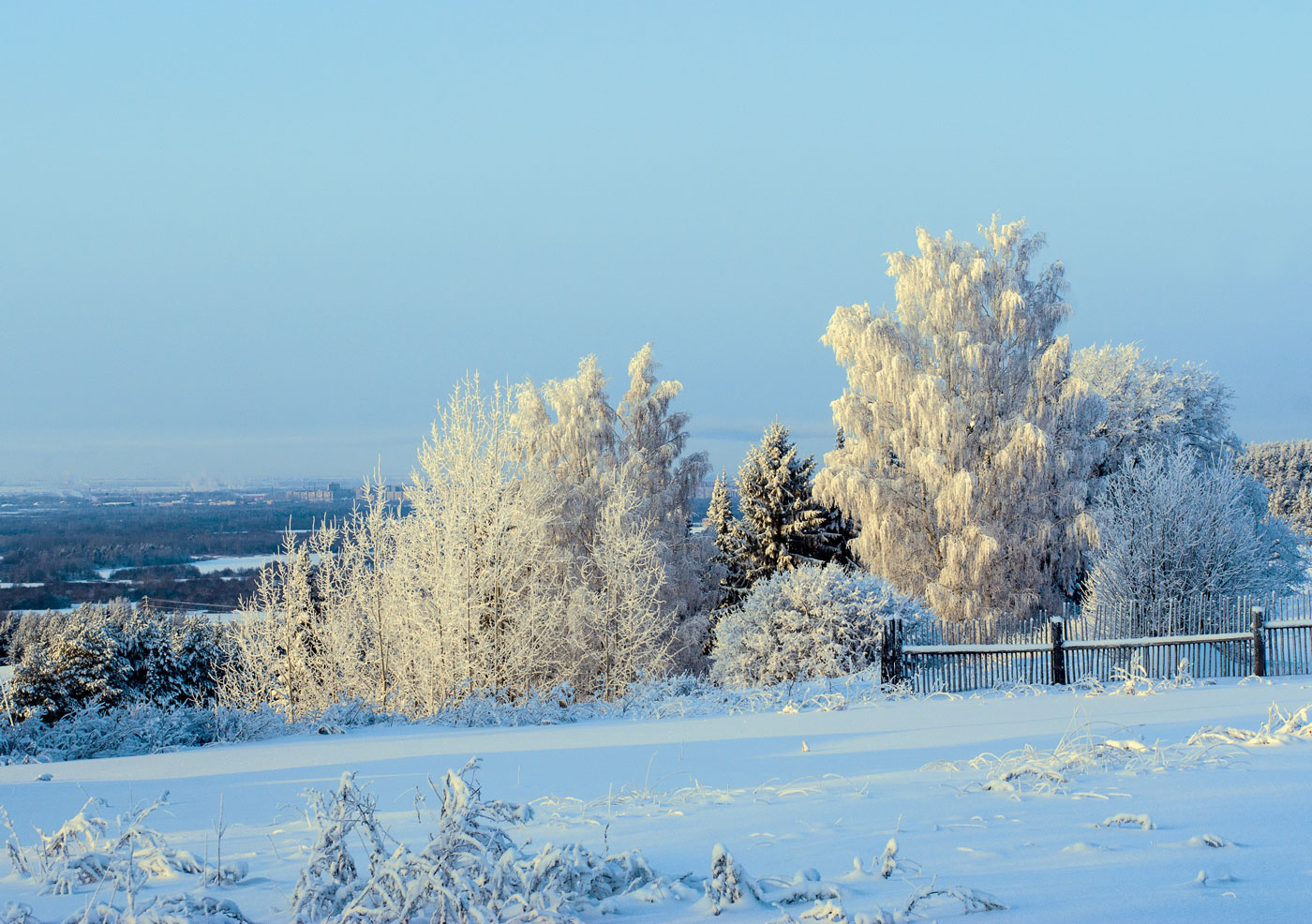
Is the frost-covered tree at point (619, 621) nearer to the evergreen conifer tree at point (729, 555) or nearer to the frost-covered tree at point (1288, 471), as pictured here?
the evergreen conifer tree at point (729, 555)

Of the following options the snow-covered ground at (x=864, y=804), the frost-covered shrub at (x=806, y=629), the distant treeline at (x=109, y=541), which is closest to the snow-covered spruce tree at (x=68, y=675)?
the snow-covered ground at (x=864, y=804)

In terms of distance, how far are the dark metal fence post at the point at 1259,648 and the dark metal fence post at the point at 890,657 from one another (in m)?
4.85

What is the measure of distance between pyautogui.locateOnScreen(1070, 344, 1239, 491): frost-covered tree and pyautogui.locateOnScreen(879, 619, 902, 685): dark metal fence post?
45.7 feet

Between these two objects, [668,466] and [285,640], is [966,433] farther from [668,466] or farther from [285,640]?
[285,640]

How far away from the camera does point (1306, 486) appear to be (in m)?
76.8

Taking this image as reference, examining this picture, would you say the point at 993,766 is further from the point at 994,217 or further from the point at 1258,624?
the point at 994,217

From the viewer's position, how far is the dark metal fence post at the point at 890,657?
12.1 metres

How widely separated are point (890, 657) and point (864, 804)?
8109 mm

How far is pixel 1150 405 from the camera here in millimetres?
24750

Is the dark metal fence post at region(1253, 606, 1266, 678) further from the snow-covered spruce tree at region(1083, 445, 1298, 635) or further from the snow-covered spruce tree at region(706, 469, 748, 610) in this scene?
the snow-covered spruce tree at region(706, 469, 748, 610)

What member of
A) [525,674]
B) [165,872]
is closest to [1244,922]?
[165,872]

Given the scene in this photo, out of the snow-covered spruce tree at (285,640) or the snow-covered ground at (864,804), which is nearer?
the snow-covered ground at (864,804)

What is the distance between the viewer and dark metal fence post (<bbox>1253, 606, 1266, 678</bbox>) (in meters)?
12.2

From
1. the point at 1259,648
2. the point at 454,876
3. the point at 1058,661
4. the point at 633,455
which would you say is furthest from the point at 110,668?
the point at 1259,648
